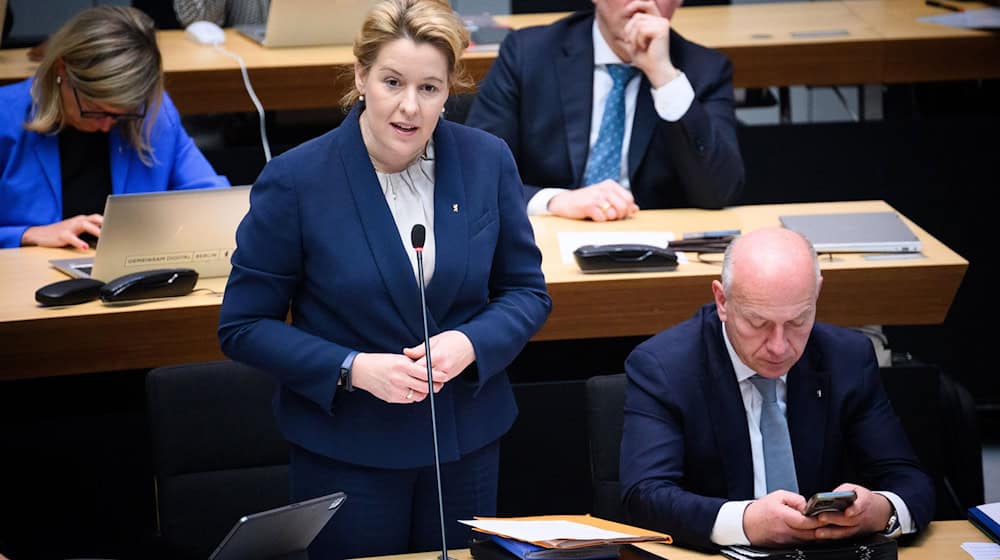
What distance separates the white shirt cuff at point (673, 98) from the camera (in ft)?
10.8

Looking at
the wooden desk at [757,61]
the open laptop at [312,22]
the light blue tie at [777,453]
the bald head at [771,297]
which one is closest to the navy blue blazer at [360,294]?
the bald head at [771,297]

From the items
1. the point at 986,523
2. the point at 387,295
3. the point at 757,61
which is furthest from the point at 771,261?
the point at 757,61

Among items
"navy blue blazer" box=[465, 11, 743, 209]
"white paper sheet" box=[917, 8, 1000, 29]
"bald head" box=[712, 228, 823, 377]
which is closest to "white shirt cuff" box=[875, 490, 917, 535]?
"bald head" box=[712, 228, 823, 377]

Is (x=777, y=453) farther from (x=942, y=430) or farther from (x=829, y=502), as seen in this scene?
(x=942, y=430)

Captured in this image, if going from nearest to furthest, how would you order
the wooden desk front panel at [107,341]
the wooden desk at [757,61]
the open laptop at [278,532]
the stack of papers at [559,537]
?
the open laptop at [278,532] < the stack of papers at [559,537] < the wooden desk front panel at [107,341] < the wooden desk at [757,61]

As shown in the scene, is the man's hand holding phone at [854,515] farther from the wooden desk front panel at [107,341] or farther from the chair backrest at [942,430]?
the wooden desk front panel at [107,341]

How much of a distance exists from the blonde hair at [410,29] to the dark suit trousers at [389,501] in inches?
23.1

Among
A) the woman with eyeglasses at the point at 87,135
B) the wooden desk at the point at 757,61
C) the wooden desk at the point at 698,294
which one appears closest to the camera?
the wooden desk at the point at 698,294

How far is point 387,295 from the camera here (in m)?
2.07

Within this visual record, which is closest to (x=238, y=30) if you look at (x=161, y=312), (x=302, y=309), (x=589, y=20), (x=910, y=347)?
(x=589, y=20)

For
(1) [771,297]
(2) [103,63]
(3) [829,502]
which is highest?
(2) [103,63]

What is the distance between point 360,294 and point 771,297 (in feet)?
2.18

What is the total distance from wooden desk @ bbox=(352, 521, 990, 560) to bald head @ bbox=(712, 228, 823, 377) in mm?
346

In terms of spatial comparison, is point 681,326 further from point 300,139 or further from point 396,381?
point 300,139
